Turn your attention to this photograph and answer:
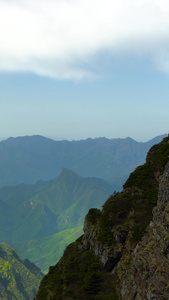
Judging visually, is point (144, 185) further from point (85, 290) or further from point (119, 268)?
point (85, 290)

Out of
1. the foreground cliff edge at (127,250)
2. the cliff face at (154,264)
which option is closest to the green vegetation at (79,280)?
the foreground cliff edge at (127,250)

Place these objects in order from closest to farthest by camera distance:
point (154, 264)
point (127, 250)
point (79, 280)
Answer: point (154, 264)
point (127, 250)
point (79, 280)

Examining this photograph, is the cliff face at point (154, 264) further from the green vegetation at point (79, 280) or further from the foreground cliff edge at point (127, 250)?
the green vegetation at point (79, 280)

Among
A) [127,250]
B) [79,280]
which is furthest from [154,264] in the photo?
[79,280]

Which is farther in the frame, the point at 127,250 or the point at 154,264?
the point at 127,250

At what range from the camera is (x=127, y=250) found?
122 feet

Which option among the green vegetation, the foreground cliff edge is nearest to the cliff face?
the foreground cliff edge

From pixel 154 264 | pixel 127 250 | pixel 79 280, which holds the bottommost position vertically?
pixel 79 280

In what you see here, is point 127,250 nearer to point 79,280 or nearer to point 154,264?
point 79,280

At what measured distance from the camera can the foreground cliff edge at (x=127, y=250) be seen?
27.6 meters

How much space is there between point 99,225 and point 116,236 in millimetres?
5298

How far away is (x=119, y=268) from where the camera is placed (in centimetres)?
3625

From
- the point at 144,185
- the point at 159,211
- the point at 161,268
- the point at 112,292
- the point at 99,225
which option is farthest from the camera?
the point at 144,185

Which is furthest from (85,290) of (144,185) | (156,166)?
(156,166)
